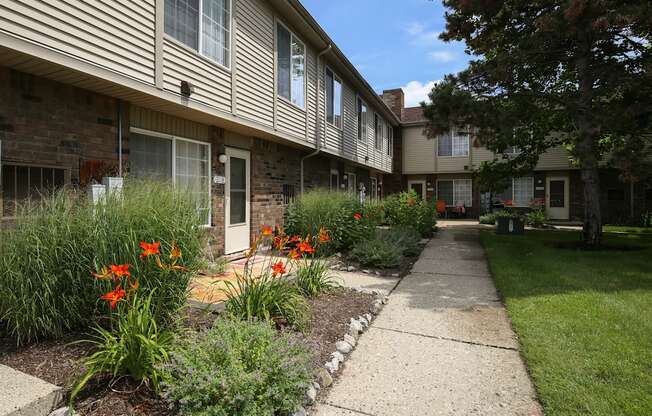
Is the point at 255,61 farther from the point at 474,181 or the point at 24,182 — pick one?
the point at 474,181

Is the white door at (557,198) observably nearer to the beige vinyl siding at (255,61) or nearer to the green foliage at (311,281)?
the beige vinyl siding at (255,61)

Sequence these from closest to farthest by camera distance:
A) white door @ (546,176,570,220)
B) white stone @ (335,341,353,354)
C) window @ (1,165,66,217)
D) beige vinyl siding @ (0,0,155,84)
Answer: white stone @ (335,341,353,354) < beige vinyl siding @ (0,0,155,84) < window @ (1,165,66,217) < white door @ (546,176,570,220)

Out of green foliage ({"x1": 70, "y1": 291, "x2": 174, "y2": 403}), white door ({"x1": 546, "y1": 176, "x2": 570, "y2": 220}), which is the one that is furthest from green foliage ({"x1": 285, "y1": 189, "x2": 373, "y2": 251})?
white door ({"x1": 546, "y1": 176, "x2": 570, "y2": 220})

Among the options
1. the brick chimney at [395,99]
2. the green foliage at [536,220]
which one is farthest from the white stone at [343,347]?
the brick chimney at [395,99]

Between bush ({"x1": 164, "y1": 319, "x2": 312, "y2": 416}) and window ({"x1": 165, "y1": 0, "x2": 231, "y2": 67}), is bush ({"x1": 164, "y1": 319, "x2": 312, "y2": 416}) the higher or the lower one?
the lower one

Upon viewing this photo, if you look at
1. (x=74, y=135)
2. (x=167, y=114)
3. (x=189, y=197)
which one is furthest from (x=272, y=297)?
(x=167, y=114)

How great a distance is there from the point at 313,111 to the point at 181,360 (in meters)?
8.45

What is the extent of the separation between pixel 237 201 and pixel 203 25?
3225mm

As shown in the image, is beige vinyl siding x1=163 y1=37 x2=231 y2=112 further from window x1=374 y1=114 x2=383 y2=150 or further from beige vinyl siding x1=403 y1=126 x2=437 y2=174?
beige vinyl siding x1=403 y1=126 x2=437 y2=174

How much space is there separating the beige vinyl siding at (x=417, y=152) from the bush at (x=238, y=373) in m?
19.6

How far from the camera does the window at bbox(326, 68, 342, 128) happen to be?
1122cm

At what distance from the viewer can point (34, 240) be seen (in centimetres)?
283

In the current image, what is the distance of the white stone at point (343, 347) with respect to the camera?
3.22 m

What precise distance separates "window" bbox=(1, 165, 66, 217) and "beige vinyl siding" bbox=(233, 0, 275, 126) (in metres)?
3.12
